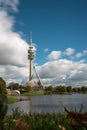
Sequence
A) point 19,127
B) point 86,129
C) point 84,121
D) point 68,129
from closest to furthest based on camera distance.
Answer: point 19,127
point 84,121
point 86,129
point 68,129

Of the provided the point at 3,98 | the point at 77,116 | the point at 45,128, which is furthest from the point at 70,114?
the point at 45,128

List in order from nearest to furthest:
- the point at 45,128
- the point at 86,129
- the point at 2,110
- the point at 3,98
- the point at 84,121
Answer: the point at 2,110, the point at 3,98, the point at 84,121, the point at 86,129, the point at 45,128

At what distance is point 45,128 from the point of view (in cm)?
358

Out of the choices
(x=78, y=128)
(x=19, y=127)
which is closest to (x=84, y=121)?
(x=78, y=128)

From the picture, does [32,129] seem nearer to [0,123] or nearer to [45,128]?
[45,128]

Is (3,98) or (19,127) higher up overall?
(3,98)

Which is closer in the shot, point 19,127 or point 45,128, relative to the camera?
point 19,127

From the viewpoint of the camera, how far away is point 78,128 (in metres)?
2.49

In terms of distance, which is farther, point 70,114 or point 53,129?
point 70,114

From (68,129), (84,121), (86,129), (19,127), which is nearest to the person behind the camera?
(19,127)

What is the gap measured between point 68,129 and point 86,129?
135 centimetres

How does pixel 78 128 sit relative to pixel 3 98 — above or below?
below

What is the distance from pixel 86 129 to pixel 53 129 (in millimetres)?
545

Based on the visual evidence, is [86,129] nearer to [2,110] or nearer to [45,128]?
[2,110]
